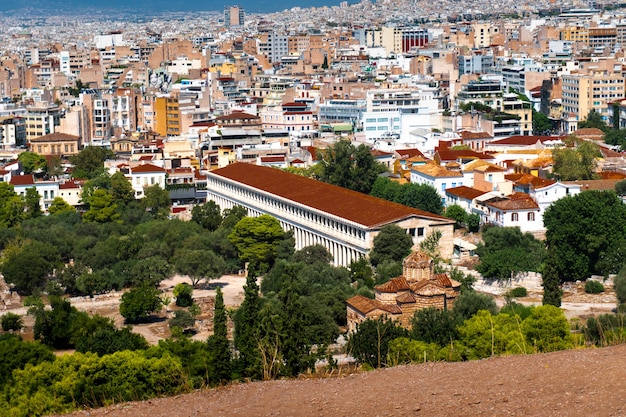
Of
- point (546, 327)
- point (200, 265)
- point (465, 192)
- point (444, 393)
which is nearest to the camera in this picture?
point (444, 393)

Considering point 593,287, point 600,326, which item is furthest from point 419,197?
point 600,326

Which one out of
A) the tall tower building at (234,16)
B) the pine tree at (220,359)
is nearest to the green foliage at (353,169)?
the pine tree at (220,359)

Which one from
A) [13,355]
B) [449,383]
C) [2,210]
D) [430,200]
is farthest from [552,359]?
[2,210]

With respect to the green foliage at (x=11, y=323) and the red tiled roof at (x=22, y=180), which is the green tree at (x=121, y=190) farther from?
the green foliage at (x=11, y=323)

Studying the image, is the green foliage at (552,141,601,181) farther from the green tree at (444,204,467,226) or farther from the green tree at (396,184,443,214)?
the green tree at (444,204,467,226)

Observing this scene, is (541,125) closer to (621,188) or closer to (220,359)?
(621,188)

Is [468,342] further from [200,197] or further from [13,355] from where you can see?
[200,197]

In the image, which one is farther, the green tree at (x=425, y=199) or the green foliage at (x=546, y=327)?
the green tree at (x=425, y=199)
